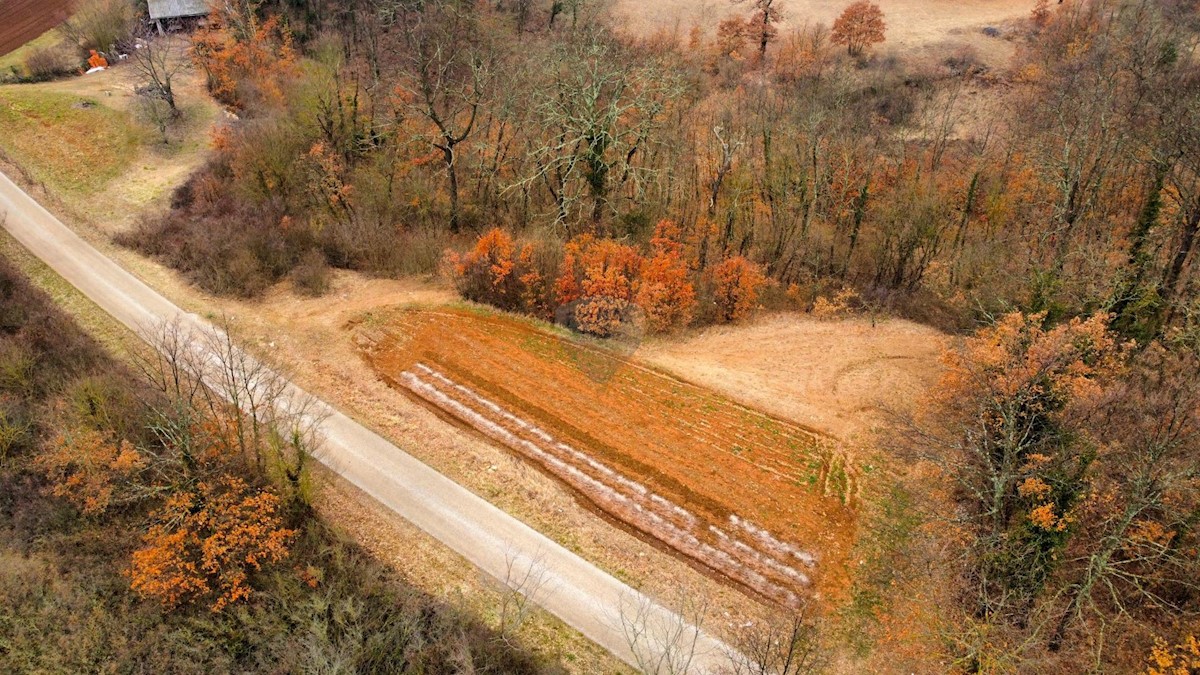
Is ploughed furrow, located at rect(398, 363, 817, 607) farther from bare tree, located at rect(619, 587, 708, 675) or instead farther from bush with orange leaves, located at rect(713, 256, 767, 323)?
bush with orange leaves, located at rect(713, 256, 767, 323)

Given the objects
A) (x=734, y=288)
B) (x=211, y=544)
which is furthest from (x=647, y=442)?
(x=211, y=544)

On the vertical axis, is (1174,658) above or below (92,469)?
below

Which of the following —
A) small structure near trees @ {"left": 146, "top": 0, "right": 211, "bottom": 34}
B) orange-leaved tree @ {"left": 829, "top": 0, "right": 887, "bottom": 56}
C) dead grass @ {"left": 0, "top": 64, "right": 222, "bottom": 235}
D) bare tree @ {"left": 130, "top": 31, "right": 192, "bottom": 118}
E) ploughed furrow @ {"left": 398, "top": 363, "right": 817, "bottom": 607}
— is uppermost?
orange-leaved tree @ {"left": 829, "top": 0, "right": 887, "bottom": 56}

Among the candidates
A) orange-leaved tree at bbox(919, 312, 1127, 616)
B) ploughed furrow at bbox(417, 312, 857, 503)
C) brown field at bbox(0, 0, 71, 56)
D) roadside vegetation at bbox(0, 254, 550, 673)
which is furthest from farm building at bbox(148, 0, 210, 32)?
orange-leaved tree at bbox(919, 312, 1127, 616)

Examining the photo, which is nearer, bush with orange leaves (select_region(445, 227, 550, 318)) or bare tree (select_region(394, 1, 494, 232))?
bush with orange leaves (select_region(445, 227, 550, 318))

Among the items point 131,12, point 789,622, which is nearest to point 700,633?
point 789,622

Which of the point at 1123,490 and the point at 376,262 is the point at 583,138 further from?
the point at 1123,490

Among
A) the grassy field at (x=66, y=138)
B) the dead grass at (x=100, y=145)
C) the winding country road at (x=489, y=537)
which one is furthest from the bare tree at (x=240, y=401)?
the grassy field at (x=66, y=138)

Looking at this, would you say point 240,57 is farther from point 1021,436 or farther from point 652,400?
point 1021,436
